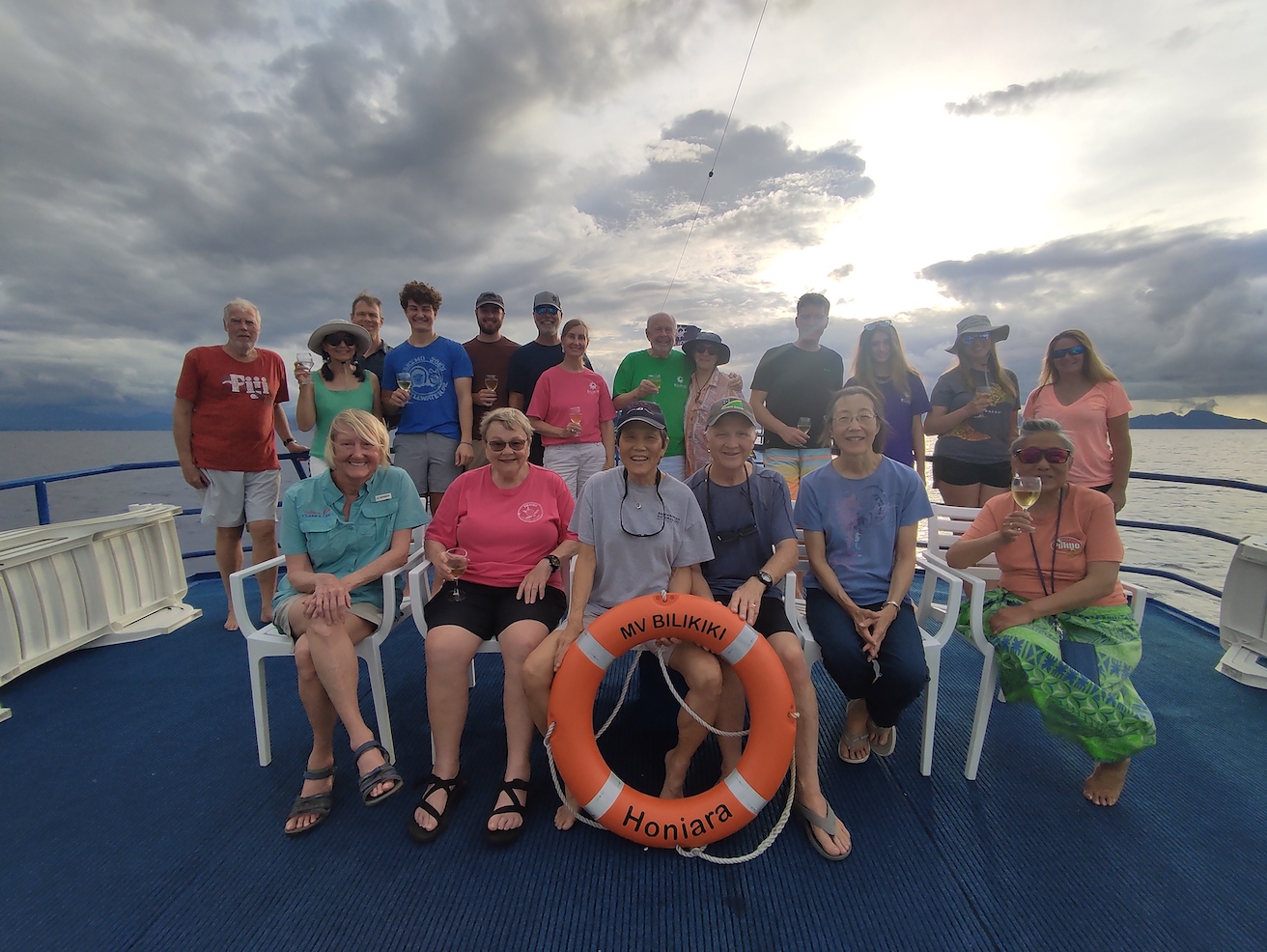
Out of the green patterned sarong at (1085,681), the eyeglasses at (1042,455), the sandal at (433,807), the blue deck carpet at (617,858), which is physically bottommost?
the blue deck carpet at (617,858)

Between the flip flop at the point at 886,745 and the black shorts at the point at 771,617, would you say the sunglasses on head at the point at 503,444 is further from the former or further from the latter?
the flip flop at the point at 886,745

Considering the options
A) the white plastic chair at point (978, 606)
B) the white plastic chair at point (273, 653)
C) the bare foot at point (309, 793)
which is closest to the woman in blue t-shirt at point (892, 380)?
the white plastic chair at point (978, 606)

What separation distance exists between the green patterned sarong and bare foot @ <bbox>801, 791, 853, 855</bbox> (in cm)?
77

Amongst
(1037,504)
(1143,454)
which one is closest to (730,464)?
(1037,504)

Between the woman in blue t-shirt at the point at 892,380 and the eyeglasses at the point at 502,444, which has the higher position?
the woman in blue t-shirt at the point at 892,380

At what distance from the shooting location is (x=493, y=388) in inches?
124

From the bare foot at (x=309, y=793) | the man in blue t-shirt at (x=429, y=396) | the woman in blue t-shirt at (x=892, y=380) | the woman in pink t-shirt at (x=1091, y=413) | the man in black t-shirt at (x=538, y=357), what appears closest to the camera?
the bare foot at (x=309, y=793)

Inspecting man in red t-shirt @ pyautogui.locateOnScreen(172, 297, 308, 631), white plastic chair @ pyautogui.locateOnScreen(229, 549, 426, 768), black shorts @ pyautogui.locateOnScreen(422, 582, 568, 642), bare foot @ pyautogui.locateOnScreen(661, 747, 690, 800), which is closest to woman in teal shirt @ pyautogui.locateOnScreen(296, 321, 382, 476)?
man in red t-shirt @ pyautogui.locateOnScreen(172, 297, 308, 631)

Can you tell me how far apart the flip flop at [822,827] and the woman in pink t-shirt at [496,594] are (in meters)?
0.84

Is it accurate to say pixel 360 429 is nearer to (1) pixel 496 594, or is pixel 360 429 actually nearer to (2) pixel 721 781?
(1) pixel 496 594

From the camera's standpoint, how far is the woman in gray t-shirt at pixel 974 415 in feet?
9.74

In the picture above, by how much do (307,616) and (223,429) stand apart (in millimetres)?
1628

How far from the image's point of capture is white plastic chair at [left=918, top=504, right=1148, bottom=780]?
75.5 inches

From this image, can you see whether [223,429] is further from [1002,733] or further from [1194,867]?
[1194,867]
